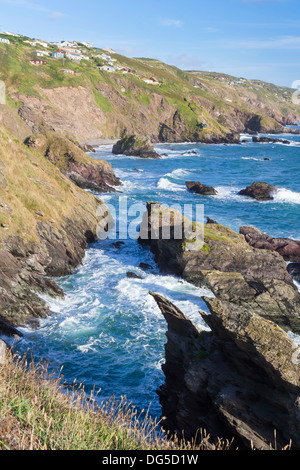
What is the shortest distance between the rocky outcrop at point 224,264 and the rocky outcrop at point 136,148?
218 feet

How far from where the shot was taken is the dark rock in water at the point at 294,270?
3002cm

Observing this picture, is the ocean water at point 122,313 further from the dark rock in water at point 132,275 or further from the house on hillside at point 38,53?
the house on hillside at point 38,53

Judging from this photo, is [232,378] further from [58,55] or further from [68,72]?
[58,55]

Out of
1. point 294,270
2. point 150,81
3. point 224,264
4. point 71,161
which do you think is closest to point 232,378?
point 224,264

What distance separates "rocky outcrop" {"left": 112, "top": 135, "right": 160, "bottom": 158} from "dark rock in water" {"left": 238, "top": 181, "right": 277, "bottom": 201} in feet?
140

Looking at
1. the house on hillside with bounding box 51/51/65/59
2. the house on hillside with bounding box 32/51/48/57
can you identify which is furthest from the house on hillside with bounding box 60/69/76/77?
the house on hillside with bounding box 51/51/65/59

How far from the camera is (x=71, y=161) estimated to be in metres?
56.4

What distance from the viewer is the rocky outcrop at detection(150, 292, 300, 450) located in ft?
33.3

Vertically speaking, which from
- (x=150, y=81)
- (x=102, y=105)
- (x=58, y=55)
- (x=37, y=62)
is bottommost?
(x=102, y=105)

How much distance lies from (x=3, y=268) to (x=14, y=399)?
50.8 feet

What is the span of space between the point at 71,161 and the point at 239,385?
50.0 meters

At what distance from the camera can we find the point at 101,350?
64.0ft
